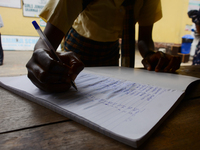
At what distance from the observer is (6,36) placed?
5.18 m

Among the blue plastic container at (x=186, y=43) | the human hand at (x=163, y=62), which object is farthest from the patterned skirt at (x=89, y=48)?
the blue plastic container at (x=186, y=43)

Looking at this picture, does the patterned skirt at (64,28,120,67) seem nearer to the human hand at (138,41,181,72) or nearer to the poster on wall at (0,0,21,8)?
the human hand at (138,41,181,72)

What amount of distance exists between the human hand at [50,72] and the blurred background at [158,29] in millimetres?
4114

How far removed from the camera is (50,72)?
14.6 inches

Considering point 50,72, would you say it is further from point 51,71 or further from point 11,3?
point 11,3

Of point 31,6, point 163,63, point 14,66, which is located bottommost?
point 14,66

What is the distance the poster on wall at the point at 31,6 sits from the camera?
5.39 m

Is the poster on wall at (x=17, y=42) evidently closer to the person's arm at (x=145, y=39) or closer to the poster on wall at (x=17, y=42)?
the poster on wall at (x=17, y=42)


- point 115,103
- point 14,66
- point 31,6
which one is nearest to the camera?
point 115,103

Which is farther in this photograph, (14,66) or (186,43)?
(186,43)

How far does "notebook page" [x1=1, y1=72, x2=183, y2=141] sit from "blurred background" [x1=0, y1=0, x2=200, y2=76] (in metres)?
4.04

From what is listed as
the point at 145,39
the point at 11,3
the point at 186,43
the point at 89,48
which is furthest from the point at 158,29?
the point at 11,3

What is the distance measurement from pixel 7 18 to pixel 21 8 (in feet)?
1.88

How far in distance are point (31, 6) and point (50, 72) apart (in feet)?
19.9
